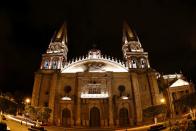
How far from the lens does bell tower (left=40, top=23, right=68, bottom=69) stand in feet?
194

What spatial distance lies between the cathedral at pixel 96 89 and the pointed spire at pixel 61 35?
239cm

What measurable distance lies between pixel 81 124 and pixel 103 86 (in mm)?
9949

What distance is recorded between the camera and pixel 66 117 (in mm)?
51812

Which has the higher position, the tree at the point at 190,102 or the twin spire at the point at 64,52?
the twin spire at the point at 64,52

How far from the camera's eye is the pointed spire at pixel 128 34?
214ft

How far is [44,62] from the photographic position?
197 feet

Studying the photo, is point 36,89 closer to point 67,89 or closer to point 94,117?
point 67,89

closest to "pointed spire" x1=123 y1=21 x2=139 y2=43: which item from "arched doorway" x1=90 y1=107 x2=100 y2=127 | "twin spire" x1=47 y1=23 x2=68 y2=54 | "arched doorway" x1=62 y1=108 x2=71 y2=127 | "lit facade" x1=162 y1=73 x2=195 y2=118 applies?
"lit facade" x1=162 y1=73 x2=195 y2=118

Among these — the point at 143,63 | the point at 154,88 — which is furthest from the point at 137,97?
the point at 143,63

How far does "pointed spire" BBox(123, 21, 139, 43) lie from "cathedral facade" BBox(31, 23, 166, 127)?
3700 millimetres

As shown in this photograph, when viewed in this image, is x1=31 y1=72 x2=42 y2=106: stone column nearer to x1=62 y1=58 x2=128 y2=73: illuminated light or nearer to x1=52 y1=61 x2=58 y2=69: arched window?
x1=52 y1=61 x2=58 y2=69: arched window

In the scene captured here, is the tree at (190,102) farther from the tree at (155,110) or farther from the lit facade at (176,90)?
the lit facade at (176,90)

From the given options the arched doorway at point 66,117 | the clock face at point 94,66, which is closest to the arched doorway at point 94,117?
the arched doorway at point 66,117

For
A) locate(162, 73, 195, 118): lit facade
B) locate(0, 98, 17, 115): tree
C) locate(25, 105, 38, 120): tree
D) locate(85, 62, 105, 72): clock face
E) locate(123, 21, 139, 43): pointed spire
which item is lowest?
locate(25, 105, 38, 120): tree
